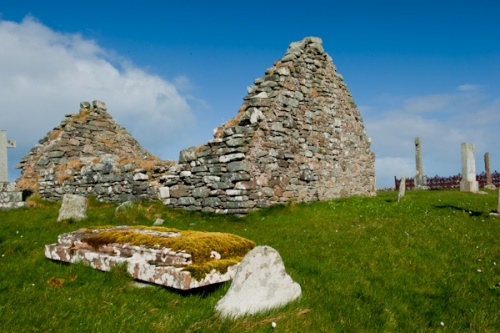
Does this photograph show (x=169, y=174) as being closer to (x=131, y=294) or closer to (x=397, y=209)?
(x=397, y=209)

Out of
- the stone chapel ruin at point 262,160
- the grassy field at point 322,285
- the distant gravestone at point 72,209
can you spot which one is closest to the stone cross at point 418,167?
the stone chapel ruin at point 262,160

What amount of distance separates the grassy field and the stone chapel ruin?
2.15 meters

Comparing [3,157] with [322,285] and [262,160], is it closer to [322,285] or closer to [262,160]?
[262,160]

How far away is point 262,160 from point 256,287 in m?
9.76

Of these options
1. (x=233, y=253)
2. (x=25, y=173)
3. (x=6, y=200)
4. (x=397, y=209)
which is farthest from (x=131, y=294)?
(x=25, y=173)

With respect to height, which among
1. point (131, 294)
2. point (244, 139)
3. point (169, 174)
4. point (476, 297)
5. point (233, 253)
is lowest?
point (476, 297)

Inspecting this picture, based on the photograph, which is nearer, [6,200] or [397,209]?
[397,209]

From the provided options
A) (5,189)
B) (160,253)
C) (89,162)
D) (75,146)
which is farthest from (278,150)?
(75,146)

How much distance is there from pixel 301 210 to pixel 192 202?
4.11 meters

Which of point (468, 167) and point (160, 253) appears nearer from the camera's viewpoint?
point (160, 253)

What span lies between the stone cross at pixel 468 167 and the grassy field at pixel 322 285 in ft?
43.2

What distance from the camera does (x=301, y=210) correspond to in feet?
Answer: 50.1

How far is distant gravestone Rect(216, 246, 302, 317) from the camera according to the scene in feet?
17.4

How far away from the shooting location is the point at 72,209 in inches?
541
